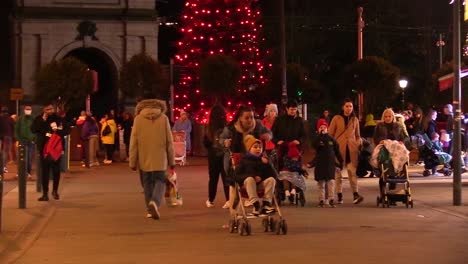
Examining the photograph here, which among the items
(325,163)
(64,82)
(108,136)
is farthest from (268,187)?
(64,82)

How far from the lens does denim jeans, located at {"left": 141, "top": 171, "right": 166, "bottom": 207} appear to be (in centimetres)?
1484

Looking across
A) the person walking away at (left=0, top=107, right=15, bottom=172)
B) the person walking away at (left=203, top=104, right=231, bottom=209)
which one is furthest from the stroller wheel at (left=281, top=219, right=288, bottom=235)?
the person walking away at (left=0, top=107, right=15, bottom=172)

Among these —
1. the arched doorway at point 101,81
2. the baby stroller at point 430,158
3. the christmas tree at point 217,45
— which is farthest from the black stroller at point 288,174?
the arched doorway at point 101,81

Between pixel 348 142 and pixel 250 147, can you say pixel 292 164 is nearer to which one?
pixel 348 142

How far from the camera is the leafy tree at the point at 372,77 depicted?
132 ft

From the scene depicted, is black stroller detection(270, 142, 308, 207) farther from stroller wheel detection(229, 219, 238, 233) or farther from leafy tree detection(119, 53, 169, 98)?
leafy tree detection(119, 53, 169, 98)

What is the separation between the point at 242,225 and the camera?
13125 mm

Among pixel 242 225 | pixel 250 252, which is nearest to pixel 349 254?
pixel 250 252

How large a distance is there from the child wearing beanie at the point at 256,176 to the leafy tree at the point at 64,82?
24.8 m

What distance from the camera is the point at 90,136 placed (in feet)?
99.0

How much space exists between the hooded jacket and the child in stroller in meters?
2.83

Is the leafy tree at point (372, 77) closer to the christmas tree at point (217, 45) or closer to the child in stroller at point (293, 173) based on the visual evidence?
the christmas tree at point (217, 45)

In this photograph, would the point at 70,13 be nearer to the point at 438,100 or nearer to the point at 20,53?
the point at 20,53

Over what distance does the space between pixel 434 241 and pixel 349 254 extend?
67.8 inches
